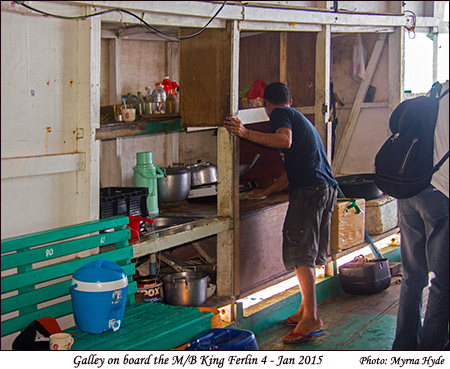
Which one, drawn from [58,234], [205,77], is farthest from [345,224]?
[58,234]

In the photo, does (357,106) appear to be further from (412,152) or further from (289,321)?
(412,152)

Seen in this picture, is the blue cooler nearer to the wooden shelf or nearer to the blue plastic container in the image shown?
the blue plastic container

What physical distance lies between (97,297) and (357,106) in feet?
16.5

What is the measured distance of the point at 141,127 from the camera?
14.3ft

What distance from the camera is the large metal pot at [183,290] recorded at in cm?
443

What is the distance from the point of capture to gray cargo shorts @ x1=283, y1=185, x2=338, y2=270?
4723mm

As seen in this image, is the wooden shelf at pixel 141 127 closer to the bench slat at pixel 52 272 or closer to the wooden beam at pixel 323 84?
the bench slat at pixel 52 272

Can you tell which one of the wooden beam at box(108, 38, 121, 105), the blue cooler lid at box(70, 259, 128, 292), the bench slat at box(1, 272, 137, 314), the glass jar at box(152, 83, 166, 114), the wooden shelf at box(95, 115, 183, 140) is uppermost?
the wooden beam at box(108, 38, 121, 105)

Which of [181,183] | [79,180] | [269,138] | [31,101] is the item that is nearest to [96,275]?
[79,180]

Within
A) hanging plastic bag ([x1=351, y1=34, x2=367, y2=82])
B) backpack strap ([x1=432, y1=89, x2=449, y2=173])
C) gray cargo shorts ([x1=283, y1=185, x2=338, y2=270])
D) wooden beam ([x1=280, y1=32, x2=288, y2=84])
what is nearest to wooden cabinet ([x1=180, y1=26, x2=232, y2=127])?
gray cargo shorts ([x1=283, y1=185, x2=338, y2=270])

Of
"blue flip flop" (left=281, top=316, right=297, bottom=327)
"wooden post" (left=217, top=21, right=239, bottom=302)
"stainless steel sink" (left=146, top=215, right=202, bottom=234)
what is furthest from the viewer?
"blue flip flop" (left=281, top=316, right=297, bottom=327)

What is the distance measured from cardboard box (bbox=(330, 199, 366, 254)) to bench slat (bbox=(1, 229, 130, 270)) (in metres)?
2.53

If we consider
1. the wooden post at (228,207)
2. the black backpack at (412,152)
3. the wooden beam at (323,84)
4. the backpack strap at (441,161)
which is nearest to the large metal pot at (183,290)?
the wooden post at (228,207)

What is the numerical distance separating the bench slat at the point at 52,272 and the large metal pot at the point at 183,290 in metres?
0.72
